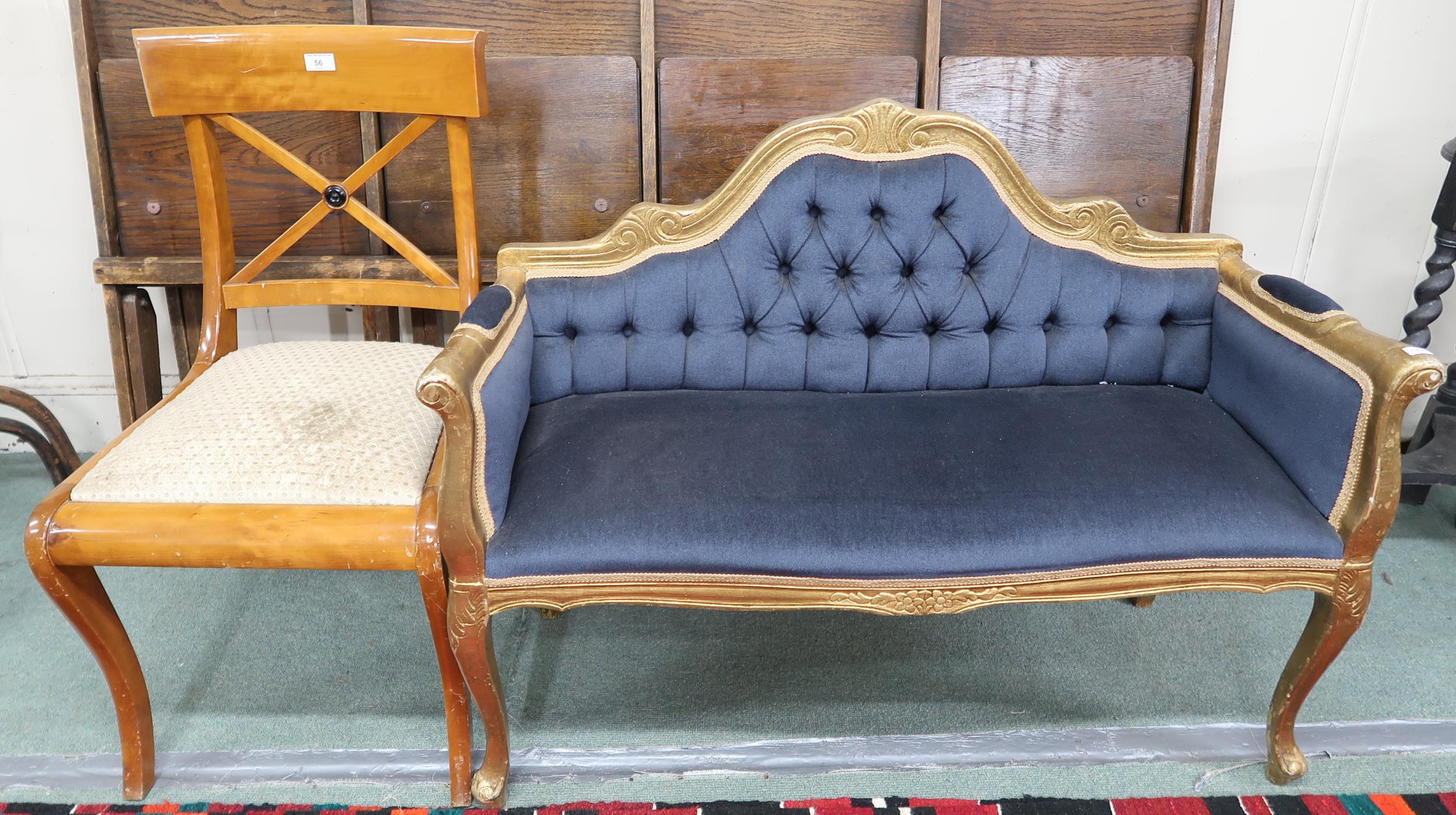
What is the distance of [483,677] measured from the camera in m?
1.38

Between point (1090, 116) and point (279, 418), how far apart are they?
1.69 meters

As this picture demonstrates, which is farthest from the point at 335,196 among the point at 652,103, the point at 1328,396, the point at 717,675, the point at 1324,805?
the point at 1324,805

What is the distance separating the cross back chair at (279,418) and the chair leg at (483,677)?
3cm

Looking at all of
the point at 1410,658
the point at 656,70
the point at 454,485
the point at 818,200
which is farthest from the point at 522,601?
the point at 1410,658

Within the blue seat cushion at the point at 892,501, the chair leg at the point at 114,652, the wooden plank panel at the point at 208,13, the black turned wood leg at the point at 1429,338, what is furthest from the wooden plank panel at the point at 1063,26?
the chair leg at the point at 114,652

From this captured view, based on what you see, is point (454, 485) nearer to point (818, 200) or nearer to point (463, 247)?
point (463, 247)

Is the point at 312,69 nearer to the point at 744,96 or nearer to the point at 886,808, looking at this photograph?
the point at 744,96

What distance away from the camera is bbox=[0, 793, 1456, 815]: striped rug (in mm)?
1422

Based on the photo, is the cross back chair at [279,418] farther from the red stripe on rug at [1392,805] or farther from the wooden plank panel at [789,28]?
the red stripe on rug at [1392,805]

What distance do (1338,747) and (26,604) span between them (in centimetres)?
248

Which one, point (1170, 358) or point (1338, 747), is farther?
point (1170, 358)

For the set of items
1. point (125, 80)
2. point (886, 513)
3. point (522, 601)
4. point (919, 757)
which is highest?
point (125, 80)

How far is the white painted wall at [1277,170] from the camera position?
2133 millimetres

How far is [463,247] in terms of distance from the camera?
1707 mm
